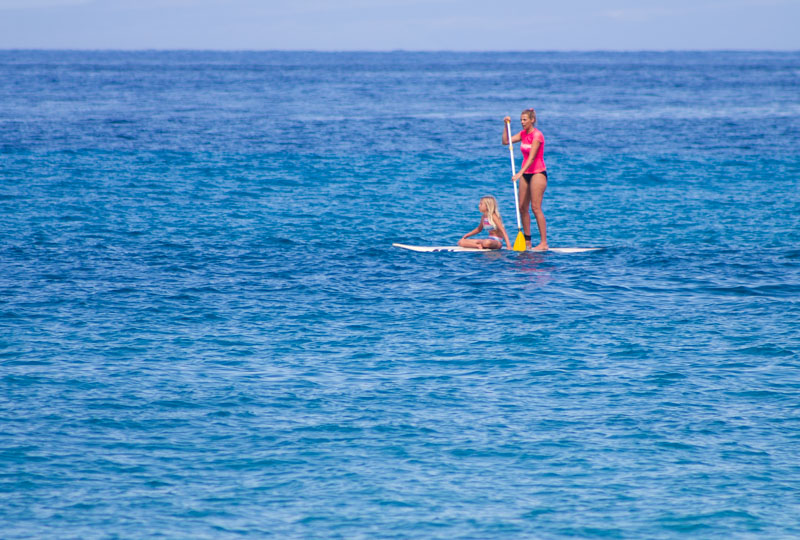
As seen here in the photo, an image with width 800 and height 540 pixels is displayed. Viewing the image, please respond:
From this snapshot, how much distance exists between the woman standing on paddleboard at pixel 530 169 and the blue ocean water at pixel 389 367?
1055 millimetres

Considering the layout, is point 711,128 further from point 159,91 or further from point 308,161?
point 159,91

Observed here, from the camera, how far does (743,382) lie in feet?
38.1

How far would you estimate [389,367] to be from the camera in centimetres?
1227

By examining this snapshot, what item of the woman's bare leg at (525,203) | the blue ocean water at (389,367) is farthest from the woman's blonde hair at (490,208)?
the blue ocean water at (389,367)

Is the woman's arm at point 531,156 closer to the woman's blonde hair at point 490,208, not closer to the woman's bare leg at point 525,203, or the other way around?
the woman's bare leg at point 525,203

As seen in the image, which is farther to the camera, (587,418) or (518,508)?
(587,418)

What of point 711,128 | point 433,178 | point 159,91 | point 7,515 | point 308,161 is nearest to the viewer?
point 7,515

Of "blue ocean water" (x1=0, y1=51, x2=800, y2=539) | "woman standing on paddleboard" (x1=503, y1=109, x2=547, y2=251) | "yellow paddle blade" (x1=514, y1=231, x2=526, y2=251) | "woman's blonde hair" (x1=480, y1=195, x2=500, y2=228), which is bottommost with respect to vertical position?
"blue ocean water" (x1=0, y1=51, x2=800, y2=539)

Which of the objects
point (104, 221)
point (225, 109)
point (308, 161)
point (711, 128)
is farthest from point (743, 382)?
point (225, 109)

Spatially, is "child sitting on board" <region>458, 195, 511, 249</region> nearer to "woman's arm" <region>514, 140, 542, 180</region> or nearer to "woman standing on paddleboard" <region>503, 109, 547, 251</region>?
"woman standing on paddleboard" <region>503, 109, 547, 251</region>

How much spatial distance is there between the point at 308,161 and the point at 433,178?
672 cm

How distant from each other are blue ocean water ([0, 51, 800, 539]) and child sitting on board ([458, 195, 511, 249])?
386 millimetres

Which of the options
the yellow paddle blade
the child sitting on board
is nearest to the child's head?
the child sitting on board

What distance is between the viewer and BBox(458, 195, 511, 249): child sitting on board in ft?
61.3
